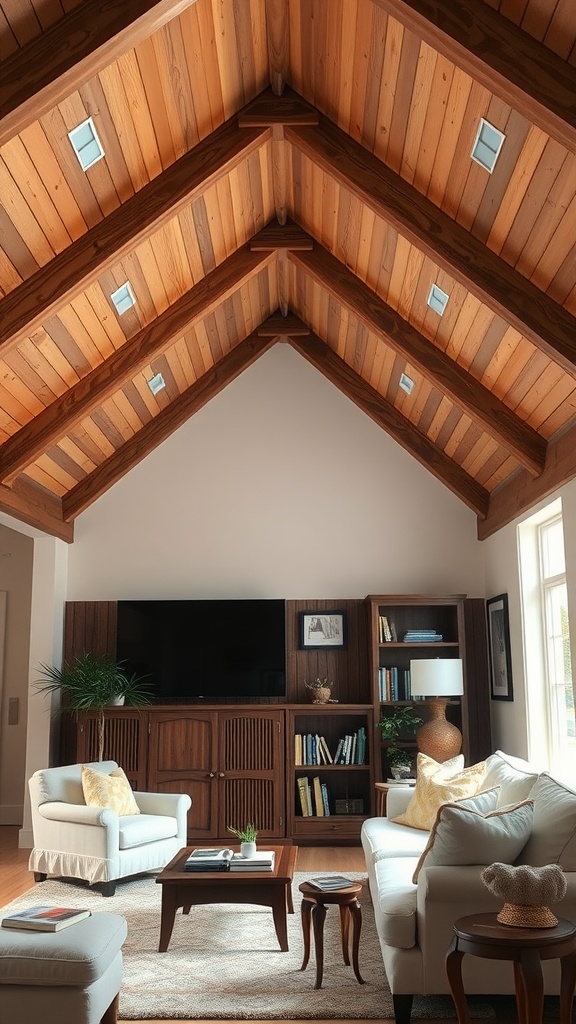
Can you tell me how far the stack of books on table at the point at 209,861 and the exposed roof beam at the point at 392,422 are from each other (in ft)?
12.9

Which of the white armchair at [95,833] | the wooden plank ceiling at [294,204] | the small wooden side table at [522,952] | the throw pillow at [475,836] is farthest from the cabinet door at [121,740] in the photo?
the small wooden side table at [522,952]

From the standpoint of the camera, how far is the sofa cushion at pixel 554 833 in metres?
3.51

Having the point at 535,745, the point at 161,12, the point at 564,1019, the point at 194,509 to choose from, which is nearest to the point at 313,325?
the point at 194,509

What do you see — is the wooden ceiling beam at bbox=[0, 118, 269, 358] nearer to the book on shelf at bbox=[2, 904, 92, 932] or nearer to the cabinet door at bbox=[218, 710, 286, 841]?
the book on shelf at bbox=[2, 904, 92, 932]

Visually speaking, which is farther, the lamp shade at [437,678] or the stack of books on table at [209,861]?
the lamp shade at [437,678]

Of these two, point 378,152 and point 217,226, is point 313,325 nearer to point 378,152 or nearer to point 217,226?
point 217,226

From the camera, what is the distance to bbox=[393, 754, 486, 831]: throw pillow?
486 cm

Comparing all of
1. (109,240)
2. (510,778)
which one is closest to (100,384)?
(109,240)

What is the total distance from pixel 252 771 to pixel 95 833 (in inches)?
74.3

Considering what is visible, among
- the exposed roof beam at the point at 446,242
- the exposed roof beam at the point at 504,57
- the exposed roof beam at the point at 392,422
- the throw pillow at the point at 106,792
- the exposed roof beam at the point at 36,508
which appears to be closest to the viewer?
the exposed roof beam at the point at 504,57

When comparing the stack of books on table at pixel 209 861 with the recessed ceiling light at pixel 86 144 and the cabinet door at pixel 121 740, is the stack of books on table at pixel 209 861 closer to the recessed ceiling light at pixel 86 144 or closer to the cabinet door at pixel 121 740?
the cabinet door at pixel 121 740

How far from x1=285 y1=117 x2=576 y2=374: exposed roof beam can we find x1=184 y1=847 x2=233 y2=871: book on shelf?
3.02 metres

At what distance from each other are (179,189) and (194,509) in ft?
11.9

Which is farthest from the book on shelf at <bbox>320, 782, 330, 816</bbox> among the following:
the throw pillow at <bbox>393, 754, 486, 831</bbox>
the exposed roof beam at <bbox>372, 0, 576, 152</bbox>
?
the exposed roof beam at <bbox>372, 0, 576, 152</bbox>
